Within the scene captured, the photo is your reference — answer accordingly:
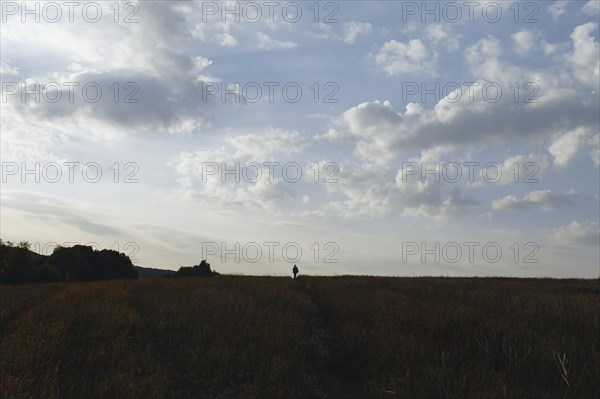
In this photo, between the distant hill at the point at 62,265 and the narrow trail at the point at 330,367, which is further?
the distant hill at the point at 62,265

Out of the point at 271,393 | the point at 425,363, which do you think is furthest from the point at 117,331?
the point at 425,363

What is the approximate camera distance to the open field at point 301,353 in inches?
192

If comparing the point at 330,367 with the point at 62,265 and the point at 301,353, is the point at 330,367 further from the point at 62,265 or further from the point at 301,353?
the point at 62,265

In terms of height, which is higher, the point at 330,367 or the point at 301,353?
the point at 301,353

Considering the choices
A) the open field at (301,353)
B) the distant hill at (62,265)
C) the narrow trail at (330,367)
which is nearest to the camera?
the open field at (301,353)

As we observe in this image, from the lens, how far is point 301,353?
20.8 ft

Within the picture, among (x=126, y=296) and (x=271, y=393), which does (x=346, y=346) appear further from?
(x=126, y=296)

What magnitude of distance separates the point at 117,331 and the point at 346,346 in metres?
4.04

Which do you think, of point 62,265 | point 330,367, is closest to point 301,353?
point 330,367

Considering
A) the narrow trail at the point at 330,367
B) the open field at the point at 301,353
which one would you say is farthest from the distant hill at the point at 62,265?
the narrow trail at the point at 330,367

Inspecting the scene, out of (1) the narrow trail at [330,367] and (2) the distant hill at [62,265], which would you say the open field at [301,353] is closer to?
(1) the narrow trail at [330,367]

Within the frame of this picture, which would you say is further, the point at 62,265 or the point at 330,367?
the point at 62,265

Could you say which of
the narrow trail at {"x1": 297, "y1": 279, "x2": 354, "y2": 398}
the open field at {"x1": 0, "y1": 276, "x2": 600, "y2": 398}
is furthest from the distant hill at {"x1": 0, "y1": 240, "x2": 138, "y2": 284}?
the narrow trail at {"x1": 297, "y1": 279, "x2": 354, "y2": 398}

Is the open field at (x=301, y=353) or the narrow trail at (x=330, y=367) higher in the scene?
the open field at (x=301, y=353)
